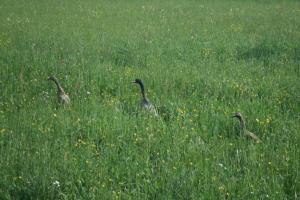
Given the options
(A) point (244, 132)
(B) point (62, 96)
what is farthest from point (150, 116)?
(B) point (62, 96)

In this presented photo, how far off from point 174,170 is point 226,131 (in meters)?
1.89

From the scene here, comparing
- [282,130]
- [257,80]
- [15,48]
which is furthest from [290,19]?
[282,130]

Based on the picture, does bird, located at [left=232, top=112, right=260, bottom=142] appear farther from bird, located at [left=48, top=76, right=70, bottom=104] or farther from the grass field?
bird, located at [left=48, top=76, right=70, bottom=104]

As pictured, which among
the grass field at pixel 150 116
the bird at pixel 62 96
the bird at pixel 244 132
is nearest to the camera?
the grass field at pixel 150 116

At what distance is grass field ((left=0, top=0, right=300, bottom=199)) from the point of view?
5.78m

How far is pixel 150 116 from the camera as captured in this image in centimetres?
794

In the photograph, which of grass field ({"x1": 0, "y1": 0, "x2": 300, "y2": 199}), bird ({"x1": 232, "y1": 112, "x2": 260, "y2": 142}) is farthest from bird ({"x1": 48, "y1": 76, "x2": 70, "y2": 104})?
bird ({"x1": 232, "y1": 112, "x2": 260, "y2": 142})

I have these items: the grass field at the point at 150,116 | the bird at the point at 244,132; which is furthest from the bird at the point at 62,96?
the bird at the point at 244,132

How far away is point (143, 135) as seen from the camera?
23.7ft

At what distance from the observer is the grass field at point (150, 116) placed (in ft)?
19.0

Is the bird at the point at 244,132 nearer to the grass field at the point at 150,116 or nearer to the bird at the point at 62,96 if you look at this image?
the grass field at the point at 150,116

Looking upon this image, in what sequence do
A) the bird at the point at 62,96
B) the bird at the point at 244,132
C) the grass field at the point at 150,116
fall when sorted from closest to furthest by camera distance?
the grass field at the point at 150,116 < the bird at the point at 244,132 < the bird at the point at 62,96

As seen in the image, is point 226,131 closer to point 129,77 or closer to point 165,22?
point 129,77

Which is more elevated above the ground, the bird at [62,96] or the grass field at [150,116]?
the bird at [62,96]
